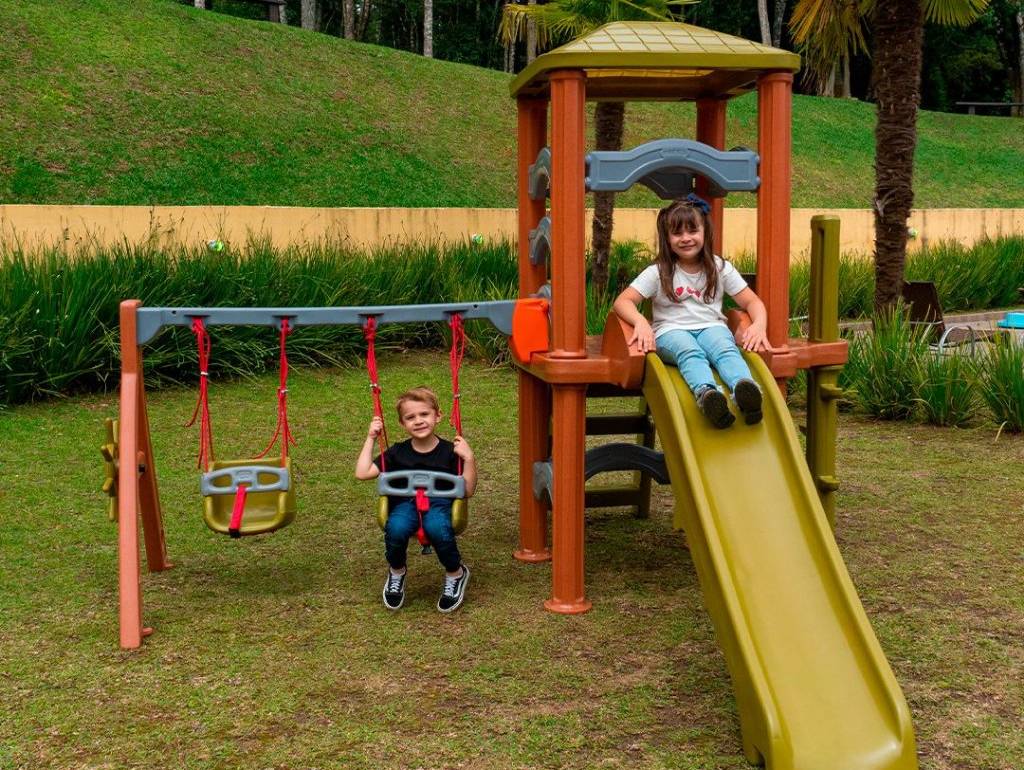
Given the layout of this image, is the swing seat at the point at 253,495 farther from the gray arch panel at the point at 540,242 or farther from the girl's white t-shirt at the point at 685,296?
the girl's white t-shirt at the point at 685,296

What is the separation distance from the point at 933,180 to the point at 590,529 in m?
30.7

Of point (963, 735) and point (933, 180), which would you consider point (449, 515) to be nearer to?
point (963, 735)

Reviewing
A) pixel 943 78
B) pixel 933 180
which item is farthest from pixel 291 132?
pixel 943 78

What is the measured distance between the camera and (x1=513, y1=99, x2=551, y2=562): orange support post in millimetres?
5434

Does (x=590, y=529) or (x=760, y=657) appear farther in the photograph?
(x=590, y=529)

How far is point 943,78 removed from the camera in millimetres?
50406

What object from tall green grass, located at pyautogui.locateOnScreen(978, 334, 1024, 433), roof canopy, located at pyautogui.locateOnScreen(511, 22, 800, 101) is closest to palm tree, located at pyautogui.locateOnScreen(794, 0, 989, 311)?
tall green grass, located at pyautogui.locateOnScreen(978, 334, 1024, 433)

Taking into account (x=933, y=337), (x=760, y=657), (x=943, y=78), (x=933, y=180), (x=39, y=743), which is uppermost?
(x=943, y=78)

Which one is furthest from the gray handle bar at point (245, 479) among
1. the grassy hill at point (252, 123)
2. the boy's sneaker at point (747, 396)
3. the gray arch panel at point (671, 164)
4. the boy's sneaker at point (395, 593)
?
the grassy hill at point (252, 123)

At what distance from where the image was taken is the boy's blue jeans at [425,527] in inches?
181

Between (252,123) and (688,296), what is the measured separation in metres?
21.0

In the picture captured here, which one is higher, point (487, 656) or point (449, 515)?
point (449, 515)

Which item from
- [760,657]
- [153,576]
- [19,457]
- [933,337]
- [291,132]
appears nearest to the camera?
[760,657]

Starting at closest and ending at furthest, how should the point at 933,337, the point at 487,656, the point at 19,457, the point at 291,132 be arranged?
the point at 487,656 → the point at 19,457 → the point at 933,337 → the point at 291,132
